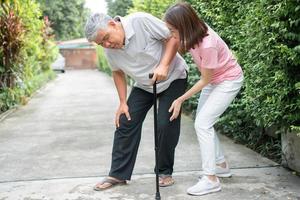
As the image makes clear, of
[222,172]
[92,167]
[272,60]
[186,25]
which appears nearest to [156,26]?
[186,25]

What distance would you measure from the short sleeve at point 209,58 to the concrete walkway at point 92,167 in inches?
44.1

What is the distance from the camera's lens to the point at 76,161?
18.3 ft

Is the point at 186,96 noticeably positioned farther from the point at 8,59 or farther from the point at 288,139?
the point at 8,59

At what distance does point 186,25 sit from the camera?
3.83 metres

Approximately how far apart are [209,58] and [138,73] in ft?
2.33

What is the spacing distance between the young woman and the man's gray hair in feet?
1.69

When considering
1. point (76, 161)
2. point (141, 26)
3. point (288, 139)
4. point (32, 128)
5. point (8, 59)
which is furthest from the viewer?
point (8, 59)

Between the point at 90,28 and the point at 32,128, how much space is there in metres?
4.71

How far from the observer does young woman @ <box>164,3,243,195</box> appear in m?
3.85

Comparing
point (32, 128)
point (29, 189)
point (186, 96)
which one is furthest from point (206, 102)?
point (32, 128)

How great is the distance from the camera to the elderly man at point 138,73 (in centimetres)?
402

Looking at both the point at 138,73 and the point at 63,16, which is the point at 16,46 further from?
the point at 63,16

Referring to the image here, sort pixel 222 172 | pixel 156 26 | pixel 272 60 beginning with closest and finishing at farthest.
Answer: pixel 272 60 < pixel 156 26 < pixel 222 172

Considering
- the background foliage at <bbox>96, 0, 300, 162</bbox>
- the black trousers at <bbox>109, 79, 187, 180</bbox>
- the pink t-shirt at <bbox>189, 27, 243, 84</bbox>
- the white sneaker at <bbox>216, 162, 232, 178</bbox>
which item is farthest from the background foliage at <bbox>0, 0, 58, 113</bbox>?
the pink t-shirt at <bbox>189, 27, 243, 84</bbox>
